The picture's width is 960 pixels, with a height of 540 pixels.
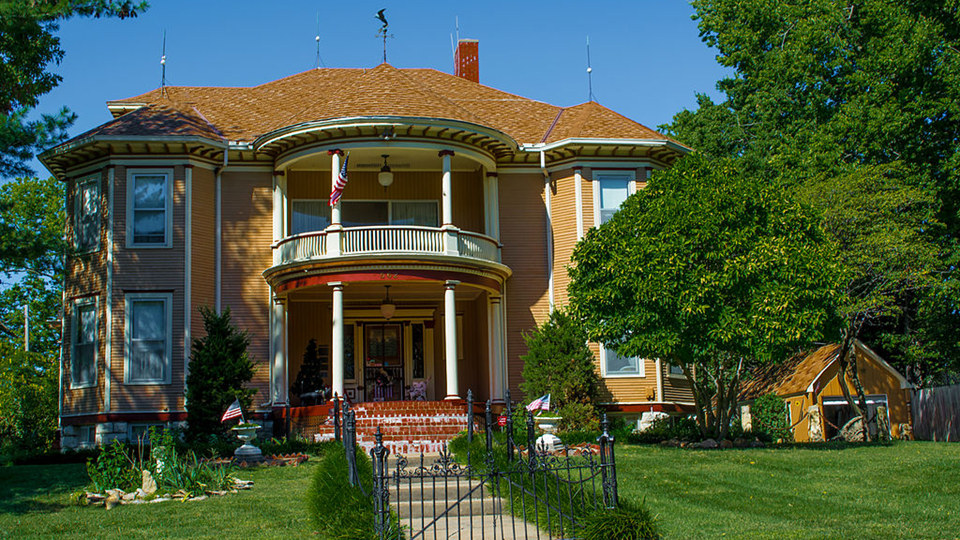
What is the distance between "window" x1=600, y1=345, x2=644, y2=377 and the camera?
78.7 feet

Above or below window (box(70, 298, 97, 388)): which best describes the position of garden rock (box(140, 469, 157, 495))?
below

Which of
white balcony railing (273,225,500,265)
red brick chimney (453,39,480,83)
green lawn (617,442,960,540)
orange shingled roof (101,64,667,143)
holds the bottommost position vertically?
green lawn (617,442,960,540)

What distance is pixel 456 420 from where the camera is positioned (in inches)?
822

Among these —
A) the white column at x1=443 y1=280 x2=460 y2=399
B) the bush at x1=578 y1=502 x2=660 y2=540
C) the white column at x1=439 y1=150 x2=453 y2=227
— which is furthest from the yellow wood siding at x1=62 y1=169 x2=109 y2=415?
the bush at x1=578 y1=502 x2=660 y2=540

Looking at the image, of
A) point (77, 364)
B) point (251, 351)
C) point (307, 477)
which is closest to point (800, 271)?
point (307, 477)

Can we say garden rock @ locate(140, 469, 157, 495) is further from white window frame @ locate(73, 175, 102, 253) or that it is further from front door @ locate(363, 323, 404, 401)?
front door @ locate(363, 323, 404, 401)

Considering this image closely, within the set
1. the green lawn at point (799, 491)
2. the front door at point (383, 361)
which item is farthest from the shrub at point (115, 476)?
the front door at point (383, 361)

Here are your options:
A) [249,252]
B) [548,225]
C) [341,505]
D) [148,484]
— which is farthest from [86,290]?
[341,505]

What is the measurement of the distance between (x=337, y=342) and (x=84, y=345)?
6.87m

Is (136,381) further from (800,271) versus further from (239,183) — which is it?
(800,271)

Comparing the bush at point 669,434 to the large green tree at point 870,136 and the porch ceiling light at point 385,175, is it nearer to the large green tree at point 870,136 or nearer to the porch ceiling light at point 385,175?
the large green tree at point 870,136

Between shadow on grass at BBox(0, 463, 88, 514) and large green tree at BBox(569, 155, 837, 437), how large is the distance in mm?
10311

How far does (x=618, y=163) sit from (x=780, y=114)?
8.59m

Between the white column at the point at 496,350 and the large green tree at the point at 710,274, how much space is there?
4541 mm
